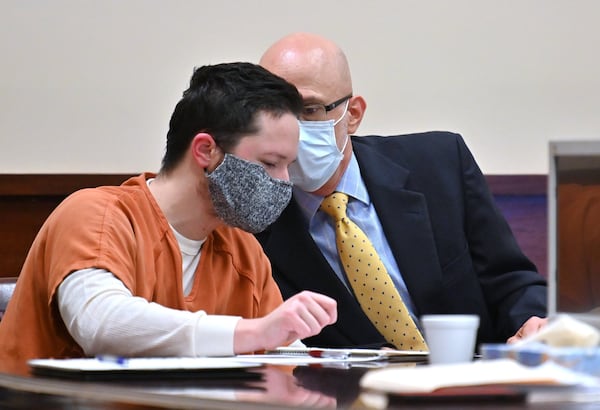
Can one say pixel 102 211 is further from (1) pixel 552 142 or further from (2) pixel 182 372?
(1) pixel 552 142

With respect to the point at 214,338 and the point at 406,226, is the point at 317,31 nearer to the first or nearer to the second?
the point at 406,226

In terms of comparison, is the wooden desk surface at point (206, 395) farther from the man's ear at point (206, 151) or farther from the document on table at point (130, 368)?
the man's ear at point (206, 151)

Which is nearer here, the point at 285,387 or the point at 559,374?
the point at 559,374

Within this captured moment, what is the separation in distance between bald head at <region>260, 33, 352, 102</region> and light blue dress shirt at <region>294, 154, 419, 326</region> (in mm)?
202

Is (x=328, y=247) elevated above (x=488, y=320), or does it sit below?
above

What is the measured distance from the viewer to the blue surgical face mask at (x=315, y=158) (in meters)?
2.37

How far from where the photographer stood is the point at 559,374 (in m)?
0.94

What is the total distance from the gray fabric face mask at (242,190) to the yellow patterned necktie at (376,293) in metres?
0.55

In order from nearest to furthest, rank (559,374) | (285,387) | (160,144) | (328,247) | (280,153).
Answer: (559,374)
(285,387)
(280,153)
(328,247)
(160,144)

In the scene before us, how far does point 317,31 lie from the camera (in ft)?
10.1

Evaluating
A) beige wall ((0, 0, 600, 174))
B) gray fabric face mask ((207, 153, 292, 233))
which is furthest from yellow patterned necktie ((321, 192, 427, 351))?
beige wall ((0, 0, 600, 174))

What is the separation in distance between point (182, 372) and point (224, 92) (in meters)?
0.76

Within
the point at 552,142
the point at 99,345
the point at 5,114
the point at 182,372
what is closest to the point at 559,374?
the point at 552,142

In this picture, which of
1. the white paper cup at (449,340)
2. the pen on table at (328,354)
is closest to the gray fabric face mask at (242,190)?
the pen on table at (328,354)
